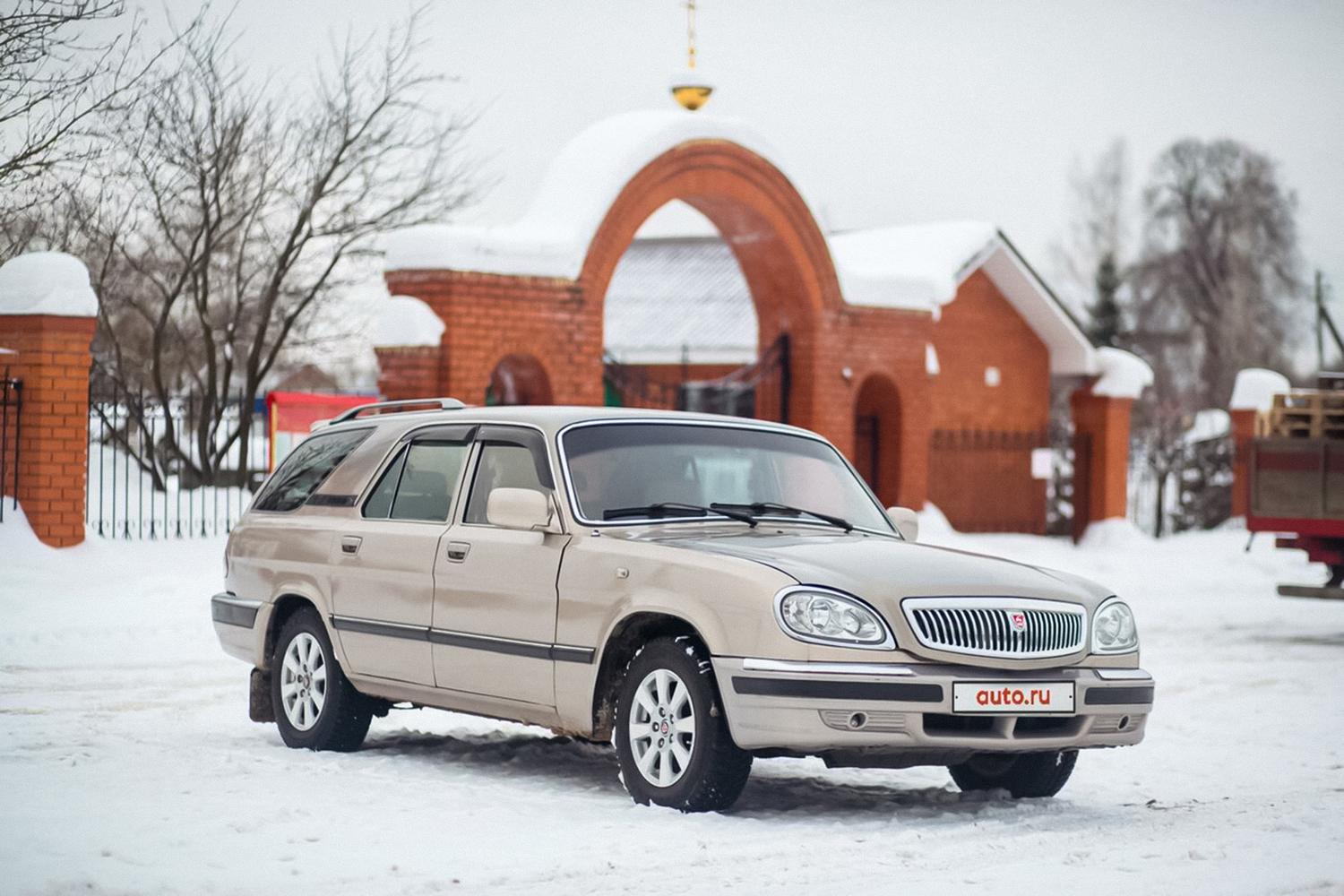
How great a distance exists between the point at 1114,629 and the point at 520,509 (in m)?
2.58

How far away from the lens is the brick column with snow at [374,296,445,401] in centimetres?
1917


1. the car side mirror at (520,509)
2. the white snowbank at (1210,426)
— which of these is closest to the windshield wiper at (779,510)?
the car side mirror at (520,509)

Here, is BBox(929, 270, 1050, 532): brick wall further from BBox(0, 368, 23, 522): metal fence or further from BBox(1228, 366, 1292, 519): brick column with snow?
BBox(0, 368, 23, 522): metal fence

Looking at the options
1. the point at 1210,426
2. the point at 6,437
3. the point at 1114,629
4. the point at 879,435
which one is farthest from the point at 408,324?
the point at 1210,426

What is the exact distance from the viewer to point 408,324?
1917 centimetres

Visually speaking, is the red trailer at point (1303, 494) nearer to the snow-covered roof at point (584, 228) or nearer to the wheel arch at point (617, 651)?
the snow-covered roof at point (584, 228)

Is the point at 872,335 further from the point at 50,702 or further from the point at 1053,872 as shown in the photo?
the point at 1053,872

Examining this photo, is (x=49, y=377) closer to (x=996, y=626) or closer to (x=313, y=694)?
(x=313, y=694)

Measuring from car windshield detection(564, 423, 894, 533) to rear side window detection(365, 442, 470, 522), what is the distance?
2.65 ft

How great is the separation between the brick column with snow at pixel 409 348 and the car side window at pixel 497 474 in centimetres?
1045

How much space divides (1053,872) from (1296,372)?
2577 inches

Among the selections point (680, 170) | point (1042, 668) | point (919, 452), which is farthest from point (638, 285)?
point (1042, 668)

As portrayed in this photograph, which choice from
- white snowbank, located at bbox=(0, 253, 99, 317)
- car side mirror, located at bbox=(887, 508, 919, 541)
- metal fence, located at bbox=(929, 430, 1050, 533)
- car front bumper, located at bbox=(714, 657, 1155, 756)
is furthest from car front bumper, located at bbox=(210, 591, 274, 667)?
metal fence, located at bbox=(929, 430, 1050, 533)

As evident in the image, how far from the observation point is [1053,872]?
6.43 metres
